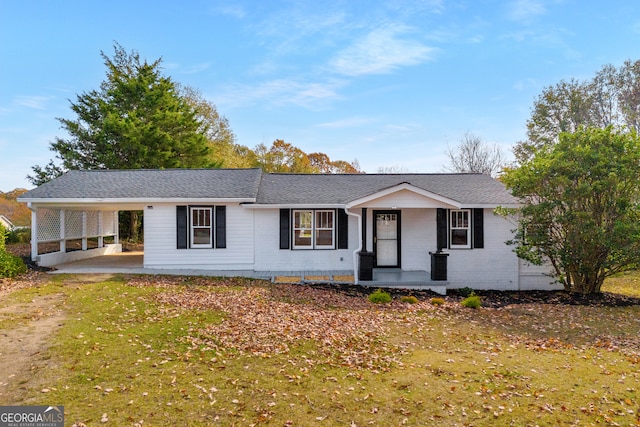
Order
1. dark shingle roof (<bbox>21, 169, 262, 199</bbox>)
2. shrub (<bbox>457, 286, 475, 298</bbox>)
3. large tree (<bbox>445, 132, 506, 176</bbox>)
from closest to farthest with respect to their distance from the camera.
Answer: shrub (<bbox>457, 286, 475, 298</bbox>) < dark shingle roof (<bbox>21, 169, 262, 199</bbox>) < large tree (<bbox>445, 132, 506, 176</bbox>)

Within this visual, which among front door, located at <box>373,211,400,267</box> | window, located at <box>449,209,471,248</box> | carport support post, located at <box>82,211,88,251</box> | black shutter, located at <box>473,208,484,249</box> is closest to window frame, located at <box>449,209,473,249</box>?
window, located at <box>449,209,471,248</box>

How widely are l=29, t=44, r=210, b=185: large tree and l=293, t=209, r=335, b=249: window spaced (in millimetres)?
15290

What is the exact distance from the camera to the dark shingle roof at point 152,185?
1284 centimetres

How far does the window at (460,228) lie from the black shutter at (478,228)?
204 mm

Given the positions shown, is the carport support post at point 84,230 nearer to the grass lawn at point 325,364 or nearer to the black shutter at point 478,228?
the grass lawn at point 325,364

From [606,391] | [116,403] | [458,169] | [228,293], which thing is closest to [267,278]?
[228,293]

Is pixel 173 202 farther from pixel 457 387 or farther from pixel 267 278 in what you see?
pixel 457 387

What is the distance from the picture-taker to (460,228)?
13016 mm

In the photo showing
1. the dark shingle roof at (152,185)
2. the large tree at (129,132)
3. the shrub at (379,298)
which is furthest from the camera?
the large tree at (129,132)

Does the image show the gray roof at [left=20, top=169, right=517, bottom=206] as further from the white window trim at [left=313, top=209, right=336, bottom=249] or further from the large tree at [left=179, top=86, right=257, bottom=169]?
the large tree at [left=179, top=86, right=257, bottom=169]

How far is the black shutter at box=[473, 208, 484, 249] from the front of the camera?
1288 centimetres

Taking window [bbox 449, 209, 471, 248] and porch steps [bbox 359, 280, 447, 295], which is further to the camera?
window [bbox 449, 209, 471, 248]

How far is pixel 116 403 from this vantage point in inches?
156

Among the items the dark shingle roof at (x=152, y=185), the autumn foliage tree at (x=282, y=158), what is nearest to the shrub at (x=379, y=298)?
the dark shingle roof at (x=152, y=185)
